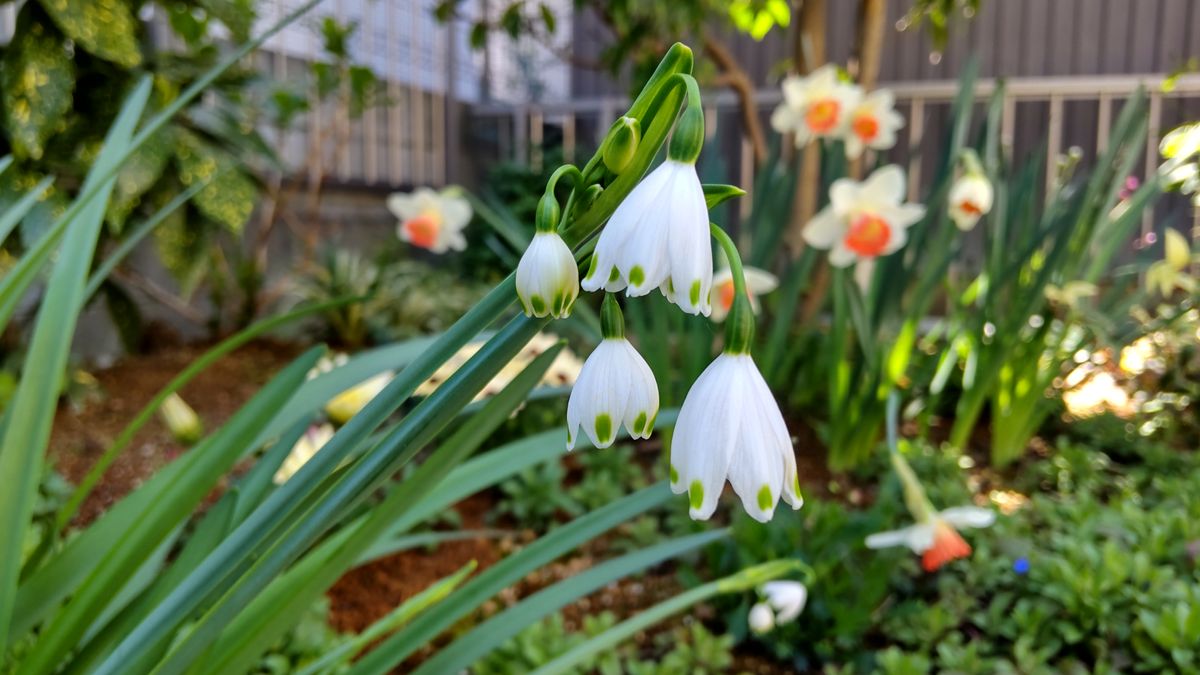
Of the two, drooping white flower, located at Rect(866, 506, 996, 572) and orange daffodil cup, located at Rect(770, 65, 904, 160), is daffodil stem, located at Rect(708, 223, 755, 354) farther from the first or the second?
orange daffodil cup, located at Rect(770, 65, 904, 160)

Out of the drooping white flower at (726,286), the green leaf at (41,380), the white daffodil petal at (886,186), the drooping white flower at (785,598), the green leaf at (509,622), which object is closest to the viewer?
the green leaf at (41,380)

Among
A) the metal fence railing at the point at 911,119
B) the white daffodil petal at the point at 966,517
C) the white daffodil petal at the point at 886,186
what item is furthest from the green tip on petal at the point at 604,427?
the metal fence railing at the point at 911,119

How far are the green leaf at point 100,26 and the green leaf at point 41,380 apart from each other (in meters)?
1.10

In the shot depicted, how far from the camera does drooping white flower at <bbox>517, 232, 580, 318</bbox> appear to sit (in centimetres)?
33

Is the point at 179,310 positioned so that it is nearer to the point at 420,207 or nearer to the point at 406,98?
the point at 420,207

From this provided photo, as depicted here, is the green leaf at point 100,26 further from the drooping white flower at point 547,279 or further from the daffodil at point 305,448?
the drooping white flower at point 547,279

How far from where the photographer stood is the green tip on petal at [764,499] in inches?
13.3

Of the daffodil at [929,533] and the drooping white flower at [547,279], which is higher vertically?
the drooping white flower at [547,279]

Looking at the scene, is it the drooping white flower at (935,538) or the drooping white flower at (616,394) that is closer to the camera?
the drooping white flower at (616,394)

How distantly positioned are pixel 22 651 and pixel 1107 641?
132cm

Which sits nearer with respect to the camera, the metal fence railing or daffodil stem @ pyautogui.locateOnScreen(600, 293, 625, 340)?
daffodil stem @ pyautogui.locateOnScreen(600, 293, 625, 340)

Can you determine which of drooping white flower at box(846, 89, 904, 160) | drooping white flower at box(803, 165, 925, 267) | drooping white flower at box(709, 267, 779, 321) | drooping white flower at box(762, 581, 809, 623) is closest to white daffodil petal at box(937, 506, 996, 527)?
drooping white flower at box(762, 581, 809, 623)

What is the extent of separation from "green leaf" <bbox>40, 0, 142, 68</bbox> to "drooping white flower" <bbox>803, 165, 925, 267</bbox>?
142 cm

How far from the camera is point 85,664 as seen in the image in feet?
1.83
